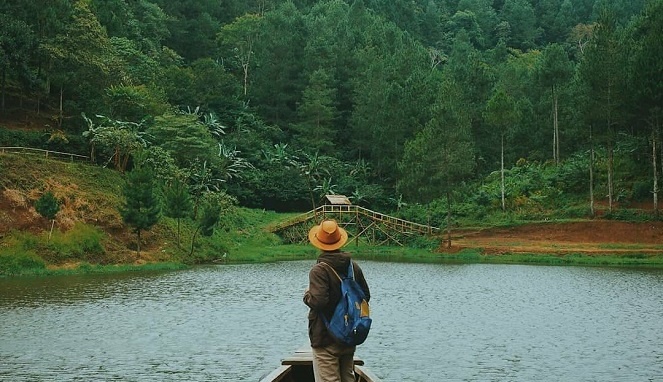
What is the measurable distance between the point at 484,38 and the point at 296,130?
5259 cm

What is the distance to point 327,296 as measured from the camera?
29.0 ft

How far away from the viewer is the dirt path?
162 feet

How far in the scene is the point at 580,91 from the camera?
60.4 m

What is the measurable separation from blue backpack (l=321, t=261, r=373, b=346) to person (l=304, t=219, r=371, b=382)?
0.08 metres

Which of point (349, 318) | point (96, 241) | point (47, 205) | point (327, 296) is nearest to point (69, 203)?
point (96, 241)

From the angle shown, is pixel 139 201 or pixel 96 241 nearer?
pixel 139 201

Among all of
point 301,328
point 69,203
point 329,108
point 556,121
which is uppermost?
point 329,108

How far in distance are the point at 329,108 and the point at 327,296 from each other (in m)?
69.7

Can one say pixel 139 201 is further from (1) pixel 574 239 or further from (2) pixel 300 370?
(2) pixel 300 370

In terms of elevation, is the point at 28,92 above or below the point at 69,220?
above

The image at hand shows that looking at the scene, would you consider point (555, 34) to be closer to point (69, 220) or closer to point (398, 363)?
point (69, 220)

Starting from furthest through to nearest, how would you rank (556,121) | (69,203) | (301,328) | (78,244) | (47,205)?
(556,121) → (69,203) → (78,244) → (47,205) → (301,328)

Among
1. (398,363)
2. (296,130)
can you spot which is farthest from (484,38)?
(398,363)

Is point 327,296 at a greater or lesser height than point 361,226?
lesser
